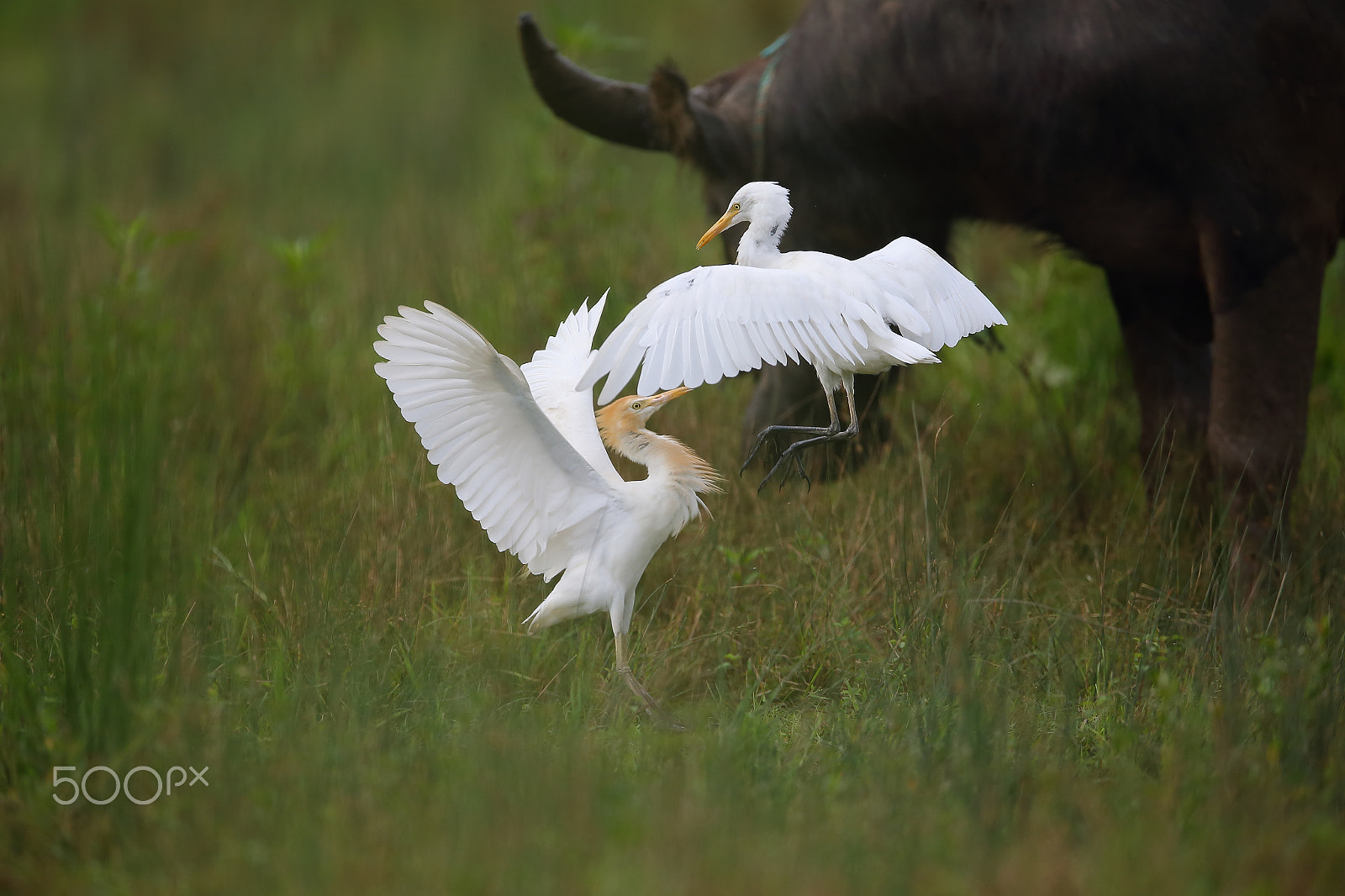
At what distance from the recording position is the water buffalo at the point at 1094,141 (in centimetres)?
366

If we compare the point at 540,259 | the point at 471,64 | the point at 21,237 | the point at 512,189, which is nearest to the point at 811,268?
the point at 540,259

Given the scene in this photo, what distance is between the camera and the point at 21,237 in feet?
23.5

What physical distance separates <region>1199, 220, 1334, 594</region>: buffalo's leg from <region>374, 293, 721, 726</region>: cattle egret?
1.60 m

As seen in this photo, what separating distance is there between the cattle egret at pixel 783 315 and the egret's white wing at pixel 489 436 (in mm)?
335

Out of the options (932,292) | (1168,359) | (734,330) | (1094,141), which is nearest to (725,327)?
(734,330)

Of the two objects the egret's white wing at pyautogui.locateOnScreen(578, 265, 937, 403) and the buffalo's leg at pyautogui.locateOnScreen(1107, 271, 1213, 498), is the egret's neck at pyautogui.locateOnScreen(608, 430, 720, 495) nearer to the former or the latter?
the egret's white wing at pyautogui.locateOnScreen(578, 265, 937, 403)

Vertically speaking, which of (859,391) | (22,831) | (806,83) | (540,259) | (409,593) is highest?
(806,83)

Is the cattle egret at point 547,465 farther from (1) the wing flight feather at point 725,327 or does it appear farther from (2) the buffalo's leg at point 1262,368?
(2) the buffalo's leg at point 1262,368

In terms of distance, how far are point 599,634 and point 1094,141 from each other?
2.10m

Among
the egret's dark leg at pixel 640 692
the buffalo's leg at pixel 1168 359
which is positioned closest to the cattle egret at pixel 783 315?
the egret's dark leg at pixel 640 692

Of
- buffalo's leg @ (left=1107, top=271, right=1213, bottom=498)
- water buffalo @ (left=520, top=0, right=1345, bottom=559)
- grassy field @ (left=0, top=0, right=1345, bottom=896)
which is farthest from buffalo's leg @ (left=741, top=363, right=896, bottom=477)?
buffalo's leg @ (left=1107, top=271, right=1213, bottom=498)

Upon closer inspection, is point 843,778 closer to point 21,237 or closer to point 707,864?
point 707,864

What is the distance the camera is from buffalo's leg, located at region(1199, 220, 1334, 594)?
363 centimetres

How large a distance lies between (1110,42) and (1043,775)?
227 centimetres
